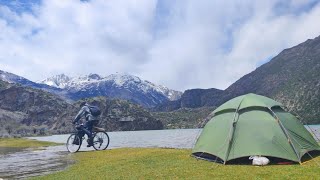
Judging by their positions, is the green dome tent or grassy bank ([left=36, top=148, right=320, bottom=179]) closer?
grassy bank ([left=36, top=148, right=320, bottom=179])

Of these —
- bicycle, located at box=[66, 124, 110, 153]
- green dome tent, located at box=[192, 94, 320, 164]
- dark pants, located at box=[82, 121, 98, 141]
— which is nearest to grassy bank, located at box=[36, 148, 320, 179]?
green dome tent, located at box=[192, 94, 320, 164]

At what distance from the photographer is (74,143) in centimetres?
3831

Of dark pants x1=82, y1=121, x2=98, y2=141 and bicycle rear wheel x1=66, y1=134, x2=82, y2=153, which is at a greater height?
dark pants x1=82, y1=121, x2=98, y2=141

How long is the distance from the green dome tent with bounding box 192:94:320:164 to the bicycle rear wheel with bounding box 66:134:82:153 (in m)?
16.9

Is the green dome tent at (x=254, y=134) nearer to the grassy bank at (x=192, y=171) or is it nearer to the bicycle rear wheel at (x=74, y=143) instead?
the grassy bank at (x=192, y=171)

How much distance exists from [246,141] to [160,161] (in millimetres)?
6565

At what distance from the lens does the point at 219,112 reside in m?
26.1

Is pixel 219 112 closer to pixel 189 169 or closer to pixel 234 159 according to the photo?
pixel 234 159

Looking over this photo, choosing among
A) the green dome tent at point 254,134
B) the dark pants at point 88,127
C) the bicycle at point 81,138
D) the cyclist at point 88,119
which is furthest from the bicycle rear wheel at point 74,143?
the green dome tent at point 254,134

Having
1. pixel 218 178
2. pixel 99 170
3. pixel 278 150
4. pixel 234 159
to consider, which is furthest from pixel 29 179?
pixel 278 150

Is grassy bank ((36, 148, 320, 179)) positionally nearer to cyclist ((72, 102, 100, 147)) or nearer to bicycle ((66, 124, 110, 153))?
cyclist ((72, 102, 100, 147))

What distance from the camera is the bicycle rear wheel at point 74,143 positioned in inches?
1496

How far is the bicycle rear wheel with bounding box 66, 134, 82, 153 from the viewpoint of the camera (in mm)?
37997

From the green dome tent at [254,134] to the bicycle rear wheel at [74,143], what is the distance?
16946 millimetres
